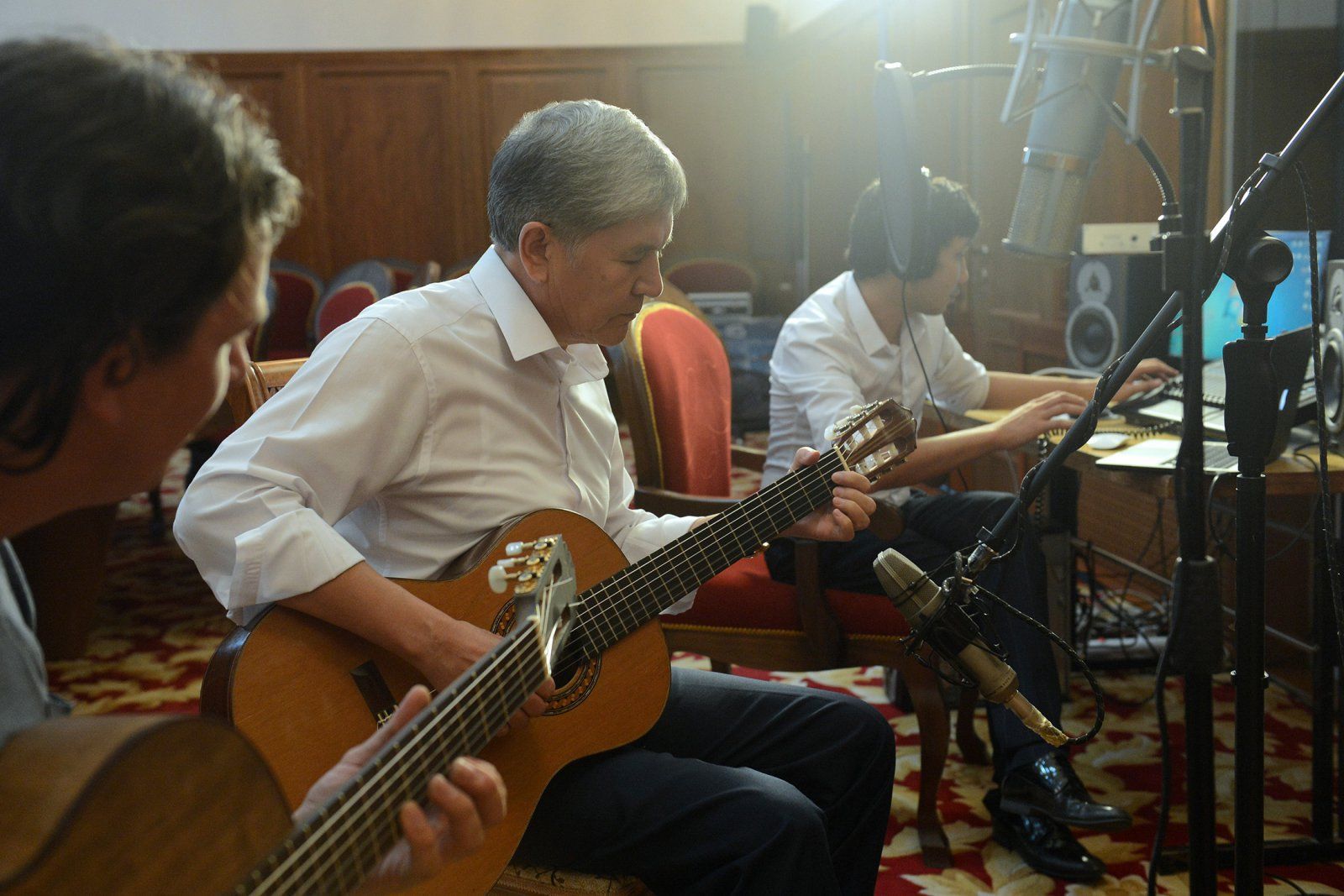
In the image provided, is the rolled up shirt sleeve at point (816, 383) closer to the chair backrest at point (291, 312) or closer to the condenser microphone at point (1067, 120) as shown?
the condenser microphone at point (1067, 120)

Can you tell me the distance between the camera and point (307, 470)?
1.29 metres

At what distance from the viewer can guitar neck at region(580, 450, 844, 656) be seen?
1.34 metres

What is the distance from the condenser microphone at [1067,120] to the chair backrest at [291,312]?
5897mm

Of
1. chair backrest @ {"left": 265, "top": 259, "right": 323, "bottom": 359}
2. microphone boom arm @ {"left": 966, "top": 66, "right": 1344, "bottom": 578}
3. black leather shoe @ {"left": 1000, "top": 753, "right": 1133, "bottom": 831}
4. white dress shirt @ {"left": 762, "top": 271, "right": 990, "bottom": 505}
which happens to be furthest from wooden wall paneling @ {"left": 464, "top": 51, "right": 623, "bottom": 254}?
microphone boom arm @ {"left": 966, "top": 66, "right": 1344, "bottom": 578}

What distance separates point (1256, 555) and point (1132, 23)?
561 mm

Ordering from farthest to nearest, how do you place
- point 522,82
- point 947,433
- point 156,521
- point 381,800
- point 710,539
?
1. point 522,82
2. point 156,521
3. point 947,433
4. point 710,539
5. point 381,800

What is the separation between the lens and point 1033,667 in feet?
7.00

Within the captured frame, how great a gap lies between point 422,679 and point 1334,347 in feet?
6.03

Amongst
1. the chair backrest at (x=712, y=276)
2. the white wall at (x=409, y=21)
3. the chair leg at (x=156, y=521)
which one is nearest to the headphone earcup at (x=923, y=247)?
the chair leg at (x=156, y=521)

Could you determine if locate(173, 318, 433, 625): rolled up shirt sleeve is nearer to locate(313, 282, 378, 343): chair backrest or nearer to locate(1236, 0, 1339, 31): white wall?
locate(313, 282, 378, 343): chair backrest

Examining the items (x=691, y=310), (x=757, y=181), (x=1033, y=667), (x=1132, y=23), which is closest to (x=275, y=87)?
(x=757, y=181)

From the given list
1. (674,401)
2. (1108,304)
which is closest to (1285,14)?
(1108,304)

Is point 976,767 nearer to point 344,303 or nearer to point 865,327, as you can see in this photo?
point 865,327

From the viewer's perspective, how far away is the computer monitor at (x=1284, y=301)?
2.39 meters
